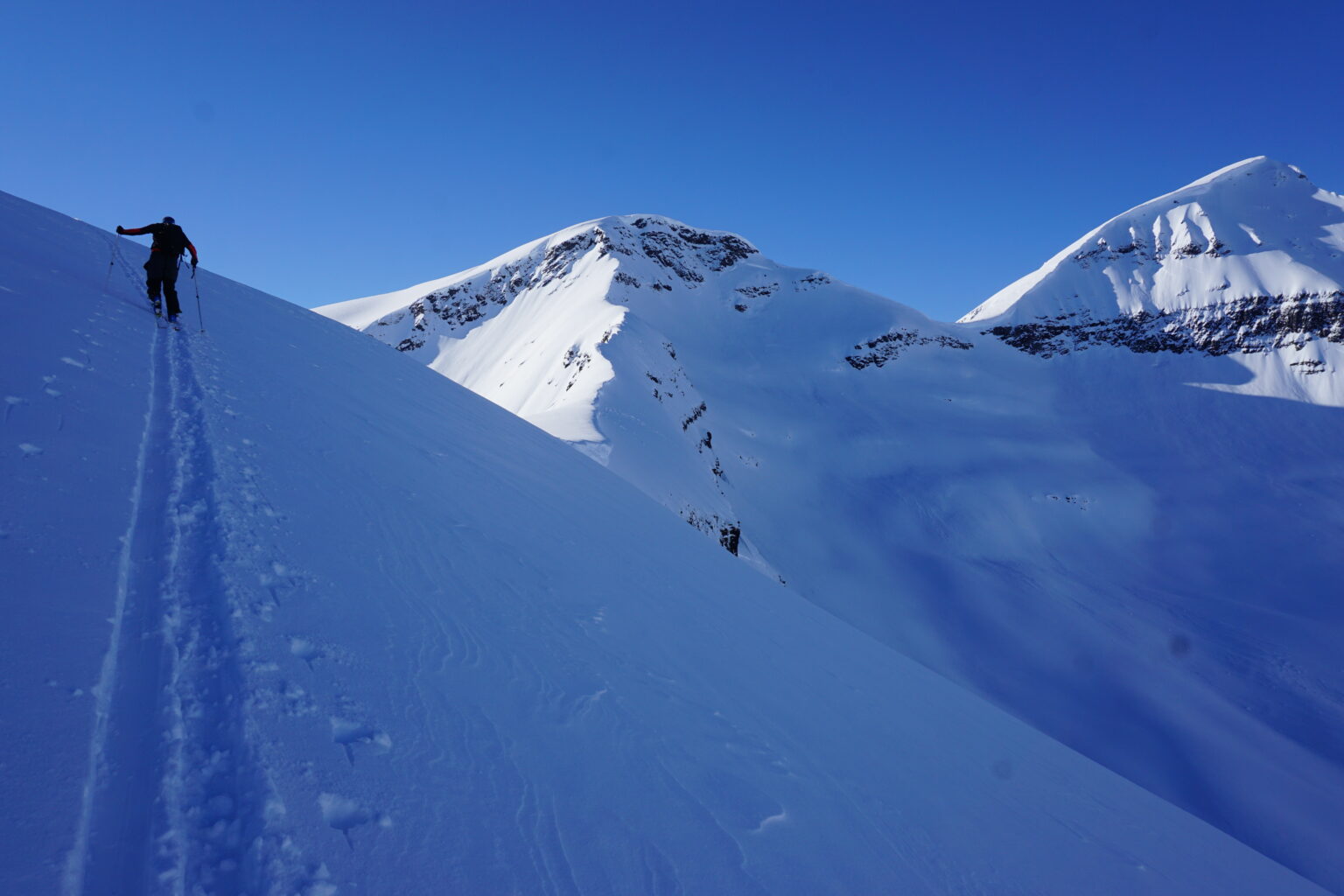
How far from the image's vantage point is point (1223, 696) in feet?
73.3

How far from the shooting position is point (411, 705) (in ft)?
7.65

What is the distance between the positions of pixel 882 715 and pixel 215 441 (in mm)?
5124

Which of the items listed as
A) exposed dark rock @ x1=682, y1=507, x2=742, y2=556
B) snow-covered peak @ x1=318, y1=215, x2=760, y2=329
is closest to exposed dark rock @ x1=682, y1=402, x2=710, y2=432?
exposed dark rock @ x1=682, y1=507, x2=742, y2=556

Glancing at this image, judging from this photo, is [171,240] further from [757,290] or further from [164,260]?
[757,290]

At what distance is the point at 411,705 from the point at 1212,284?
8393cm

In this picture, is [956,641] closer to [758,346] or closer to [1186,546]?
[1186,546]

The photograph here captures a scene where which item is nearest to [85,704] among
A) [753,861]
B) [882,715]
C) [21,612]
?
[21,612]

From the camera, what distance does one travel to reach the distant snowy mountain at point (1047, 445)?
21312 mm

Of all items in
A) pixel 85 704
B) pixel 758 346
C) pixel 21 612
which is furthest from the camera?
pixel 758 346

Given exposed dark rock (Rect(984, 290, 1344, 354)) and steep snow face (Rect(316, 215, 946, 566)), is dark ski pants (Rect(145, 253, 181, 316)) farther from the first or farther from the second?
exposed dark rock (Rect(984, 290, 1344, 354))

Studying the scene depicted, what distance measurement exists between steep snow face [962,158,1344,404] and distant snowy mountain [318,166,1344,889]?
1.18ft

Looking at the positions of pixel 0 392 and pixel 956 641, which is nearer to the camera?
pixel 0 392

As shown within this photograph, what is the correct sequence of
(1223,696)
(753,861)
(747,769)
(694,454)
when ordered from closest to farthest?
1. (753,861)
2. (747,769)
3. (1223,696)
4. (694,454)

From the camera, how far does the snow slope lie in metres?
1.67
